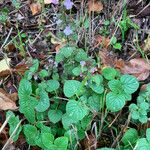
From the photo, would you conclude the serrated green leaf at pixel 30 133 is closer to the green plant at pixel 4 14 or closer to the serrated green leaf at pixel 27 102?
the serrated green leaf at pixel 27 102

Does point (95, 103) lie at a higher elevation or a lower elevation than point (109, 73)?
lower

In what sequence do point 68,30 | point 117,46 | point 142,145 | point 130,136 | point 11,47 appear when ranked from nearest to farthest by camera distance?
1. point 142,145
2. point 130,136
3. point 68,30
4. point 117,46
5. point 11,47

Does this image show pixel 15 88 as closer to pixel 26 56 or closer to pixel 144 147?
pixel 26 56

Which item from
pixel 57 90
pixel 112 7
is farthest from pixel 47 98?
pixel 112 7

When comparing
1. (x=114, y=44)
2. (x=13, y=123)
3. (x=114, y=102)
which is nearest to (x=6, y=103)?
(x=13, y=123)

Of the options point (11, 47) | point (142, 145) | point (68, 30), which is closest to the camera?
point (142, 145)

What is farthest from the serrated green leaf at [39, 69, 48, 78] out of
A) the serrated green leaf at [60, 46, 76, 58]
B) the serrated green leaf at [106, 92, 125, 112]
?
the serrated green leaf at [106, 92, 125, 112]

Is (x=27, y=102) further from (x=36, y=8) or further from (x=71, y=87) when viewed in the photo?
(x=36, y=8)
